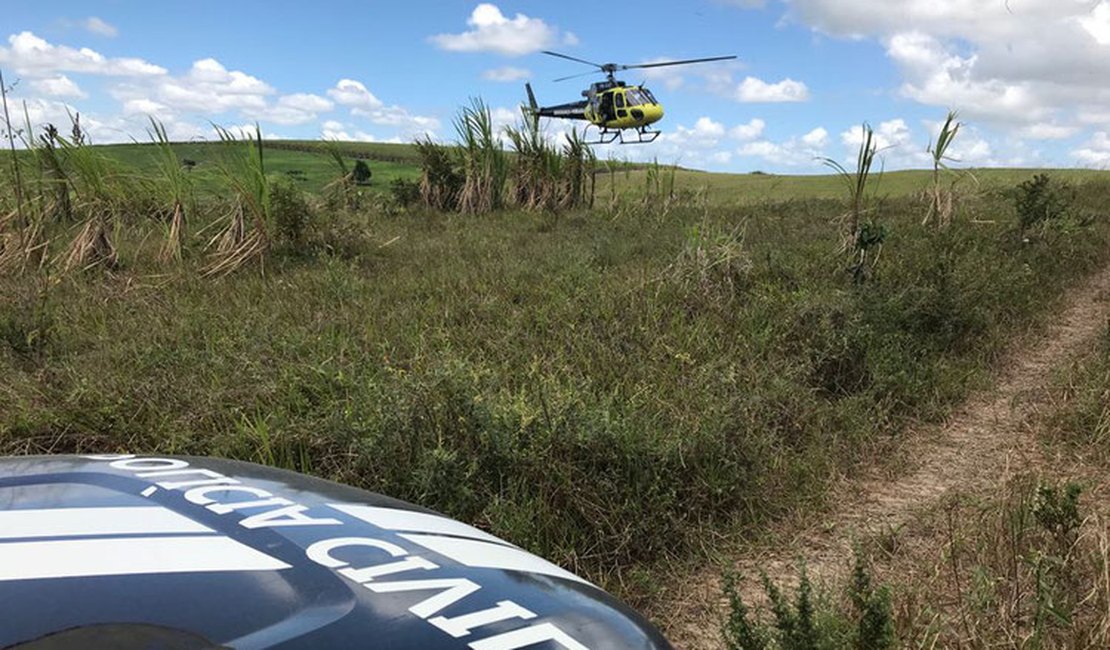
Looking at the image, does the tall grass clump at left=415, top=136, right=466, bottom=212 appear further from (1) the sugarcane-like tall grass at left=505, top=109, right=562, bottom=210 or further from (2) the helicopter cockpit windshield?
(2) the helicopter cockpit windshield

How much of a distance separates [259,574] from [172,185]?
7.67 meters

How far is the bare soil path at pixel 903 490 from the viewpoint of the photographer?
2.91m

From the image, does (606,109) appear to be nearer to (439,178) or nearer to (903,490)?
(439,178)

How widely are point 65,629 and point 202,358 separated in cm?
362

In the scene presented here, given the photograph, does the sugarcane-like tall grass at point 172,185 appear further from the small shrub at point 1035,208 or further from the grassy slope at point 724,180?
the small shrub at point 1035,208

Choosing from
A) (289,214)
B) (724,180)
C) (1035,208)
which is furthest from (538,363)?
(724,180)

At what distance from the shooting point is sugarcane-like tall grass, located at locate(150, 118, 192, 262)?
761 centimetres

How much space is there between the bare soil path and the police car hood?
154 cm

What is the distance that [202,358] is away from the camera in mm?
4375

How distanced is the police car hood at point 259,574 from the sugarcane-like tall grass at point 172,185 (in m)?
6.60

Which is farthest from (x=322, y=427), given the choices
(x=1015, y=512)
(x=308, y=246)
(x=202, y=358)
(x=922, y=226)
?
(x=922, y=226)

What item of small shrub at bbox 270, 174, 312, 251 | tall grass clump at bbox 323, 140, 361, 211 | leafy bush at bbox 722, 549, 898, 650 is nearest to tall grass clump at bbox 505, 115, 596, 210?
tall grass clump at bbox 323, 140, 361, 211

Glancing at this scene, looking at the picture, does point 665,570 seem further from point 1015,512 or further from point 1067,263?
point 1067,263

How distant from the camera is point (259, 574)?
124 centimetres
